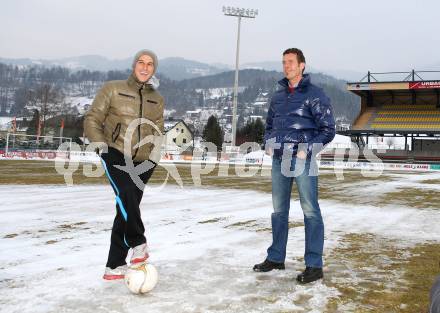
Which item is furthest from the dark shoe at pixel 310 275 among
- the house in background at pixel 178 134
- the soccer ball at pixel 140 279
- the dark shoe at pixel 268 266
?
the house in background at pixel 178 134

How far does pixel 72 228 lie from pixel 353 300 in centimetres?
364

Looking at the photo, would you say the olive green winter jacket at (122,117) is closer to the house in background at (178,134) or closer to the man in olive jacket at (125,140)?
the man in olive jacket at (125,140)

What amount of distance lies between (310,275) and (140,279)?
1.30 meters

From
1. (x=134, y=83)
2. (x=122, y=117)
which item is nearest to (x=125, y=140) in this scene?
(x=122, y=117)

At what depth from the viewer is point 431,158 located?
40906mm

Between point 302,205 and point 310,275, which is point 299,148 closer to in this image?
point 302,205

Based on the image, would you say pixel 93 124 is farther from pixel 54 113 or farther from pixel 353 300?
pixel 54 113

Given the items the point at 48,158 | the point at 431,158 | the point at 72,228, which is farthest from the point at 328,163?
the point at 72,228

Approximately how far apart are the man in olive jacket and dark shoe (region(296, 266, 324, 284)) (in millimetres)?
1212

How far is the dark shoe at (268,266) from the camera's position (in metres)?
3.45

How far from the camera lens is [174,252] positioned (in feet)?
13.2

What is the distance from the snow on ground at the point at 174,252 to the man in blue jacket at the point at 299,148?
274 mm

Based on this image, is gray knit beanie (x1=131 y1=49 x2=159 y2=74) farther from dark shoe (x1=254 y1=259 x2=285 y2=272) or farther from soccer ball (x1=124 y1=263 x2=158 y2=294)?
dark shoe (x1=254 y1=259 x2=285 y2=272)

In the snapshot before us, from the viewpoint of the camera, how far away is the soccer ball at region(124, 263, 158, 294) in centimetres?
277
